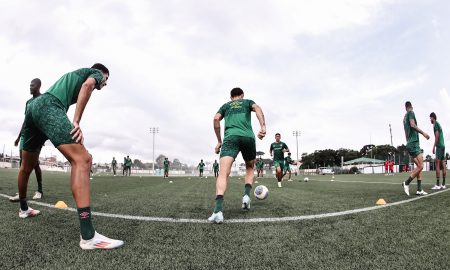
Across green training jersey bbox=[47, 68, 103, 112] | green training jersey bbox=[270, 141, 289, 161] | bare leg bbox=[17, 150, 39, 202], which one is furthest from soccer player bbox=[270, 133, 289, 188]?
green training jersey bbox=[47, 68, 103, 112]

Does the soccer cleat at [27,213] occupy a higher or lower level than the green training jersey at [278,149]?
lower

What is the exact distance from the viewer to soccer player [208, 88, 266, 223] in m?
4.50

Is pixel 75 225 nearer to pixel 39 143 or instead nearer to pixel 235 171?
pixel 39 143

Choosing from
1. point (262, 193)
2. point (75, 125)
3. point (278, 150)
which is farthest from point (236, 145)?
point (278, 150)

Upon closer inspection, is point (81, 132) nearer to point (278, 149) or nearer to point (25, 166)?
point (25, 166)

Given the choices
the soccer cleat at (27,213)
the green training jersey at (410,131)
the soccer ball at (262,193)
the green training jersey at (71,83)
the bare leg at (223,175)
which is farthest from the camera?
the green training jersey at (410,131)

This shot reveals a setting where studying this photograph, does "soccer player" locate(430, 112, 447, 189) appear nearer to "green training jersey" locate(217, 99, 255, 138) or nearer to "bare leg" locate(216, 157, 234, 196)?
"green training jersey" locate(217, 99, 255, 138)

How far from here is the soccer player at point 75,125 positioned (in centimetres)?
266

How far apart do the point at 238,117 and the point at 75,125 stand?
8.15ft

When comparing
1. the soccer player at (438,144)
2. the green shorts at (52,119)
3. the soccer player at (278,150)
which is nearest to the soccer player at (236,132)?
the green shorts at (52,119)

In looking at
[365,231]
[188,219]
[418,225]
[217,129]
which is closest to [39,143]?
[188,219]

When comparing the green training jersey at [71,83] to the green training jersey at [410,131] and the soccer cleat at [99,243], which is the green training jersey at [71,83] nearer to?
the soccer cleat at [99,243]

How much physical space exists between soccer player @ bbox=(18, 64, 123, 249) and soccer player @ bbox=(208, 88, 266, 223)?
194 cm

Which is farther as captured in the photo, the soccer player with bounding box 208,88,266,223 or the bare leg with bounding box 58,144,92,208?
the soccer player with bounding box 208,88,266,223
